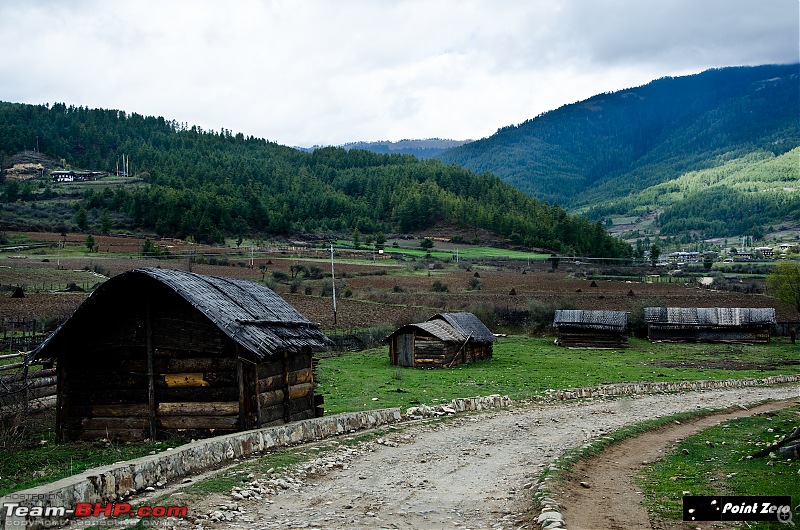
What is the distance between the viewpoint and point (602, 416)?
2836cm

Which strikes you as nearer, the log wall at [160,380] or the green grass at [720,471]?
the green grass at [720,471]

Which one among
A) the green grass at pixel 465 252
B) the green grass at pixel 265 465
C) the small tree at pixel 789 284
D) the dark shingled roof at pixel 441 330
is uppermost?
the green grass at pixel 465 252

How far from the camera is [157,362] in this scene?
18984 millimetres

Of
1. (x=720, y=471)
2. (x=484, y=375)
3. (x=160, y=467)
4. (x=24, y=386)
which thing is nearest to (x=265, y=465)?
(x=160, y=467)

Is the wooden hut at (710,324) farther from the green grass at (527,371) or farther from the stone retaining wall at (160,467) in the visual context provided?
the stone retaining wall at (160,467)

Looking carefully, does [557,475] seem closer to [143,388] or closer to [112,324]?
[143,388]

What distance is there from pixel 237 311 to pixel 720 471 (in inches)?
491

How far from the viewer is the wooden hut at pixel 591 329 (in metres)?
65.2

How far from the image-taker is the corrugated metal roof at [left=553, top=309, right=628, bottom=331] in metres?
65.2

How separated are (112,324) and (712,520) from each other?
14624mm

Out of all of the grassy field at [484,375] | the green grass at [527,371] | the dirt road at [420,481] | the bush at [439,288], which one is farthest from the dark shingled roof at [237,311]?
the bush at [439,288]

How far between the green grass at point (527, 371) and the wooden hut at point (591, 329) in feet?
5.49

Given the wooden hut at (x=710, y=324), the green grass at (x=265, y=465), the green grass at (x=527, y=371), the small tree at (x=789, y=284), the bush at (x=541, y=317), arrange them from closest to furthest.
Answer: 1. the green grass at (x=265, y=465)
2. the green grass at (x=527, y=371)
3. the wooden hut at (x=710, y=324)
4. the bush at (x=541, y=317)
5. the small tree at (x=789, y=284)

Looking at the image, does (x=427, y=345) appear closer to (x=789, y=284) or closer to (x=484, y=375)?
→ (x=484, y=375)
